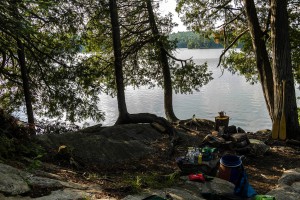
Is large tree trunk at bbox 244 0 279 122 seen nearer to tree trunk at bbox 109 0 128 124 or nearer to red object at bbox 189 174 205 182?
tree trunk at bbox 109 0 128 124

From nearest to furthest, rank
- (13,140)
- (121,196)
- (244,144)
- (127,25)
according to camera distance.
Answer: (121,196) < (13,140) < (244,144) < (127,25)

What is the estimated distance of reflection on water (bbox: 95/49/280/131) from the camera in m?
35.6

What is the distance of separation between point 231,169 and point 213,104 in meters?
35.5

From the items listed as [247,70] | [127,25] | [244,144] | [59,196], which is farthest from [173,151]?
[247,70]

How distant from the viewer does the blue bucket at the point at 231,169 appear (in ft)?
21.5

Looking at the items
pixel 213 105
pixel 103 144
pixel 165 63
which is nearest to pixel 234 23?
pixel 165 63

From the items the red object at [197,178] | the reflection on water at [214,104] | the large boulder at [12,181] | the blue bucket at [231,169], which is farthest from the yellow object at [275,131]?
the reflection on water at [214,104]

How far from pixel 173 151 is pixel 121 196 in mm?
4409

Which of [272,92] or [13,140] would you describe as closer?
[13,140]

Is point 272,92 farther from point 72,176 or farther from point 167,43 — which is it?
point 72,176

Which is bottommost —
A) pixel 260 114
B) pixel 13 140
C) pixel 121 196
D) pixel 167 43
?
pixel 260 114

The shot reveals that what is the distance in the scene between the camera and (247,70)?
18281 millimetres

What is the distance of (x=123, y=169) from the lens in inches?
301

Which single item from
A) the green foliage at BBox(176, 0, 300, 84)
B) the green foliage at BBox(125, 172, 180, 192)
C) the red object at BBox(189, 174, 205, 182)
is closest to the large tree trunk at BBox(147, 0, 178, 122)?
the green foliage at BBox(176, 0, 300, 84)
